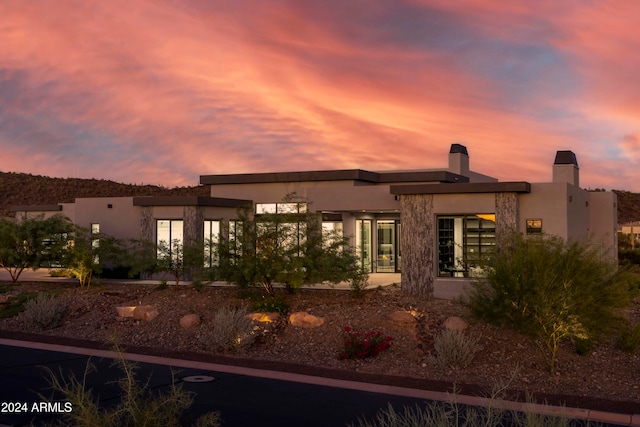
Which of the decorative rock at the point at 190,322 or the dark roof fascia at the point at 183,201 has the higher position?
the dark roof fascia at the point at 183,201

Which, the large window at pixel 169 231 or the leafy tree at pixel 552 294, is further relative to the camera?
the large window at pixel 169 231

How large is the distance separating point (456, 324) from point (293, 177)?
1622 centimetres

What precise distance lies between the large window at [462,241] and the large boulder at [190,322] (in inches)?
304

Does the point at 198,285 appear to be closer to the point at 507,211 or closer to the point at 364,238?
the point at 507,211

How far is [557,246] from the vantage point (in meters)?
13.5

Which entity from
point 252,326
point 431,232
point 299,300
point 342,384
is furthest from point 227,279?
point 342,384

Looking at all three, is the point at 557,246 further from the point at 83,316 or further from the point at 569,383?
the point at 83,316

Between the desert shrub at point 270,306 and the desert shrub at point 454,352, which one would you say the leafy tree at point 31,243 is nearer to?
the desert shrub at point 270,306

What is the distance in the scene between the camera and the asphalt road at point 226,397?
9547 mm

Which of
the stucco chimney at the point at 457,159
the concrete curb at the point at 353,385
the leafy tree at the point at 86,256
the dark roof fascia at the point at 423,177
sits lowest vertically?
the concrete curb at the point at 353,385

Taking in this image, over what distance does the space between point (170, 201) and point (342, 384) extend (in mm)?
17011

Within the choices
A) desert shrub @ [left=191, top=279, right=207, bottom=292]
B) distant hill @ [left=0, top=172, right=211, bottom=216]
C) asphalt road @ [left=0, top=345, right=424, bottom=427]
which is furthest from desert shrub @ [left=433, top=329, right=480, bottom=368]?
distant hill @ [left=0, top=172, right=211, bottom=216]

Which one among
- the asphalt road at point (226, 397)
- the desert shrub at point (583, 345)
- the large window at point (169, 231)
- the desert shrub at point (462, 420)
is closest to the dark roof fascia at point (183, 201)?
the large window at point (169, 231)

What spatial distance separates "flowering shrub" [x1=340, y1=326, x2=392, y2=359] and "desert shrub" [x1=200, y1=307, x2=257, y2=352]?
224 centimetres
